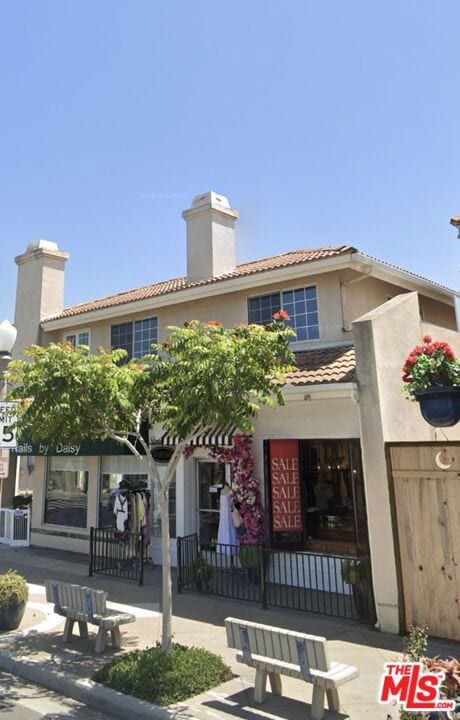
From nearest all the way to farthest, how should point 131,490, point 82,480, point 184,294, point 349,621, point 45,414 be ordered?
point 45,414, point 349,621, point 131,490, point 184,294, point 82,480

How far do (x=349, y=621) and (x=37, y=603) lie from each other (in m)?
5.56

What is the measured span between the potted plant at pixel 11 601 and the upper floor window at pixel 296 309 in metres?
7.37

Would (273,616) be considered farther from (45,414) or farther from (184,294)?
(184,294)

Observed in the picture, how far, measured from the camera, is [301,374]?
9953mm

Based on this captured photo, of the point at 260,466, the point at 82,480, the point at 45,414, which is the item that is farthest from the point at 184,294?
the point at 45,414

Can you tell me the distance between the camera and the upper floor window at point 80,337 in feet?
52.9

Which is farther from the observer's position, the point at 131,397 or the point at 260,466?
the point at 260,466

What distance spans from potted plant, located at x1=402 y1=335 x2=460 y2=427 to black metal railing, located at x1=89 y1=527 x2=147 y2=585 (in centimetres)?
717

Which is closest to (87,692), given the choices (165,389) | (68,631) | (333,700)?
(68,631)

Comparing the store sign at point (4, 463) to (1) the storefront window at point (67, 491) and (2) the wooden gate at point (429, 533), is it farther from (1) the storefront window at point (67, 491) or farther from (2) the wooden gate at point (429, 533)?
(1) the storefront window at point (67, 491)

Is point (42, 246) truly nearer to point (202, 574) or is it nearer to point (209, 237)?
point (209, 237)

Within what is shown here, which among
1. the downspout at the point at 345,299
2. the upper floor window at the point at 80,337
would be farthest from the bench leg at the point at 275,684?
the upper floor window at the point at 80,337

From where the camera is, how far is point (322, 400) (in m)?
9.98

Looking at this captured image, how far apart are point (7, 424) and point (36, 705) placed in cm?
356
